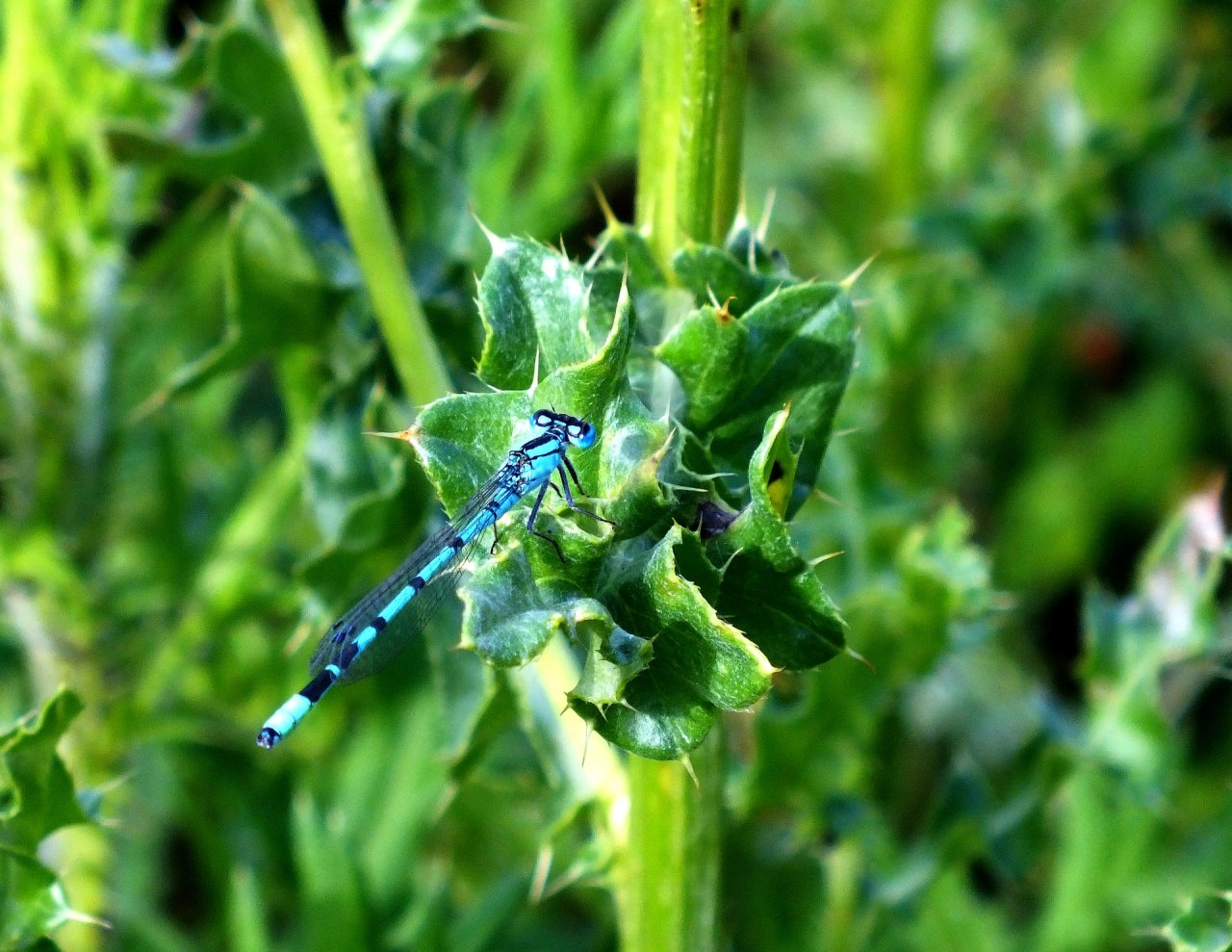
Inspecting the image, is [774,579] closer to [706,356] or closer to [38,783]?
[706,356]

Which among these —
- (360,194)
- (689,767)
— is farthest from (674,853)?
(360,194)

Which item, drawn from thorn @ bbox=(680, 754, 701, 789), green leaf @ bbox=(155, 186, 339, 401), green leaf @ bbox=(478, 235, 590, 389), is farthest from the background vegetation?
green leaf @ bbox=(478, 235, 590, 389)

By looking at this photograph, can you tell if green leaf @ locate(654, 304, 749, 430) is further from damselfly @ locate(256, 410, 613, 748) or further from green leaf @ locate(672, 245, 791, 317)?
damselfly @ locate(256, 410, 613, 748)

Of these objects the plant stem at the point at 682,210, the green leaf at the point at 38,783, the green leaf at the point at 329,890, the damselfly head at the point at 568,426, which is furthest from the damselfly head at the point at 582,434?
the green leaf at the point at 329,890

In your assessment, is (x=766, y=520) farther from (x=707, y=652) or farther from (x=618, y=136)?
(x=618, y=136)

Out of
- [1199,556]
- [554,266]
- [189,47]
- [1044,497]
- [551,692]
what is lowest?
[1044,497]

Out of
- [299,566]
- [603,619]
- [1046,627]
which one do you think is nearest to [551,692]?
[299,566]
